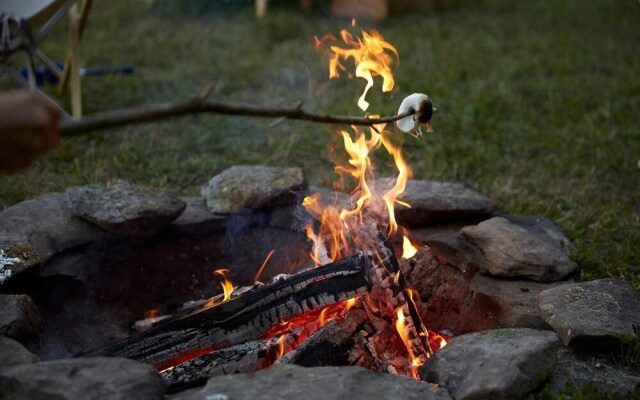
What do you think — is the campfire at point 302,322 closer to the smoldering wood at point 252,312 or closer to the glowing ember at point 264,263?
the smoldering wood at point 252,312

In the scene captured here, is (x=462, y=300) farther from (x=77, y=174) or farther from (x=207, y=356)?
(x=77, y=174)

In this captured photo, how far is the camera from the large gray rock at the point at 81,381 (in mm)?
1959

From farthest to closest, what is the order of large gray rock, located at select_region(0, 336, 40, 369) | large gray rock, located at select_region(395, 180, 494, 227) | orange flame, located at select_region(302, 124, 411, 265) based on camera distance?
1. large gray rock, located at select_region(395, 180, 494, 227)
2. orange flame, located at select_region(302, 124, 411, 265)
3. large gray rock, located at select_region(0, 336, 40, 369)

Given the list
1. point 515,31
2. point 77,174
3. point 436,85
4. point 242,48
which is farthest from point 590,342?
point 515,31

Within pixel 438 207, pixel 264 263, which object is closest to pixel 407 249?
pixel 438 207

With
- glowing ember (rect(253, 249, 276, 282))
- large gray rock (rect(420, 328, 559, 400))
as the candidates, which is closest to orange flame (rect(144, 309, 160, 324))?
glowing ember (rect(253, 249, 276, 282))

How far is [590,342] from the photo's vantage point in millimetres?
2537

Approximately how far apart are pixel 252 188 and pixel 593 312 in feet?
4.79

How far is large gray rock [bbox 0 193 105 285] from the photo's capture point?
2.74 meters

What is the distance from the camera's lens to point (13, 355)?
7.20 ft

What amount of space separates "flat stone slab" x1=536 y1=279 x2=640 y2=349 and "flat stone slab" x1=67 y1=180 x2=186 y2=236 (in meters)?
1.50

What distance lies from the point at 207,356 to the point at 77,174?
2.08m

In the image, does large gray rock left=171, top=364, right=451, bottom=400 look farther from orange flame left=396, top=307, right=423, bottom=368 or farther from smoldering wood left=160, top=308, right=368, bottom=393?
orange flame left=396, top=307, right=423, bottom=368

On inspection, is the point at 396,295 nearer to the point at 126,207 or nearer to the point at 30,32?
the point at 126,207
